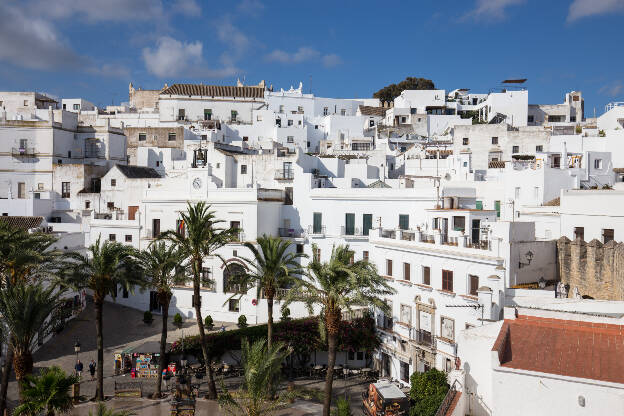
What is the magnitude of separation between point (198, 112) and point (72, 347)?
40.5 m

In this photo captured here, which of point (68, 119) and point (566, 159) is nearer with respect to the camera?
point (566, 159)

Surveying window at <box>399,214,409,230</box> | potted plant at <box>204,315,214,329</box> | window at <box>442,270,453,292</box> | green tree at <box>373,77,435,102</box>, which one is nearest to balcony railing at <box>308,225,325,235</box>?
window at <box>399,214,409,230</box>

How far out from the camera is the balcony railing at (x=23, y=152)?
47156 mm

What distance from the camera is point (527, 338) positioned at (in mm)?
17281

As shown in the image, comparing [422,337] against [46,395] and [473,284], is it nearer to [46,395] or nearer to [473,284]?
[473,284]

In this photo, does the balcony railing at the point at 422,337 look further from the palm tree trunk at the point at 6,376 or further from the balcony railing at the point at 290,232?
the palm tree trunk at the point at 6,376

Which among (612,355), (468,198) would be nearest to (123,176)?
(468,198)

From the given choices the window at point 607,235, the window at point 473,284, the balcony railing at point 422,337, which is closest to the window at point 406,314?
the balcony railing at point 422,337

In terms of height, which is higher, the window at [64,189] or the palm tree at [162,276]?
the window at [64,189]

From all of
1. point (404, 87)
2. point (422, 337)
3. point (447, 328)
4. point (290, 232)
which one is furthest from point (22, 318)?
point (404, 87)

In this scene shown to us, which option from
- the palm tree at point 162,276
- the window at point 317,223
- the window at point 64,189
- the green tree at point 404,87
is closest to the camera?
the palm tree at point 162,276

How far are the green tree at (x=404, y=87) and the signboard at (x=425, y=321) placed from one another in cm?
5690

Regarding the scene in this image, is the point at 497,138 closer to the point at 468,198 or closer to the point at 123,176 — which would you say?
the point at 468,198

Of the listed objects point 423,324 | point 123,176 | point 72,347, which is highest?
point 123,176
